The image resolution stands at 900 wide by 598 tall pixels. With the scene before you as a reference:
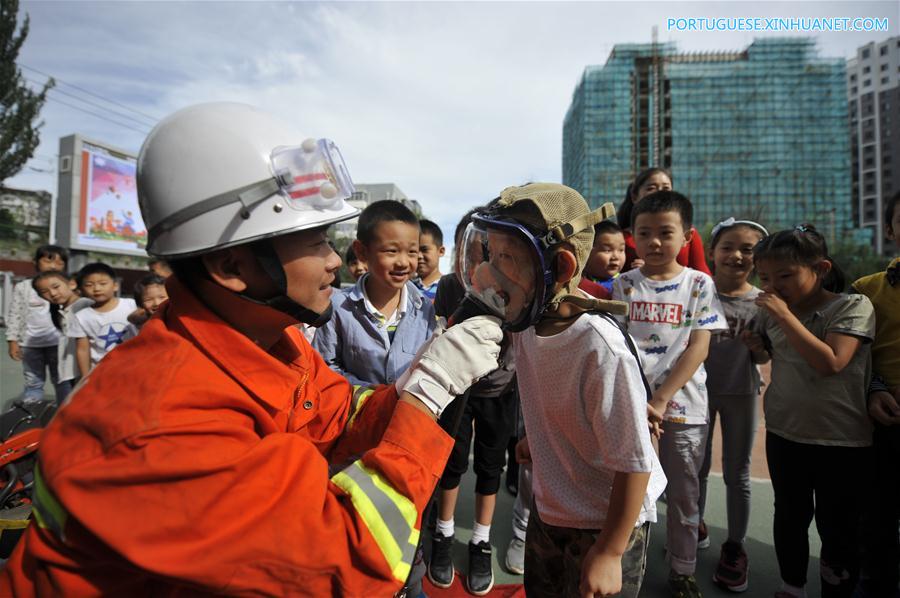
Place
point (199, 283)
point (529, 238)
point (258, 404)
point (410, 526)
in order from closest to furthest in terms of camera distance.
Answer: point (410, 526) → point (258, 404) → point (199, 283) → point (529, 238)

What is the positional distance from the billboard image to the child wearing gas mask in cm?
1846

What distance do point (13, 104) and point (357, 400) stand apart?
3052cm

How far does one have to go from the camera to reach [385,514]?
110cm

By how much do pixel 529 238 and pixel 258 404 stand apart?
928mm

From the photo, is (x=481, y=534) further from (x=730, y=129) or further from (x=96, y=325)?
(x=730, y=129)

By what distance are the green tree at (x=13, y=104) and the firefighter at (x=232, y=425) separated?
1167 inches

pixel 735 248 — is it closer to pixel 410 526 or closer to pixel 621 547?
pixel 621 547

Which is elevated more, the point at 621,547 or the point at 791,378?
the point at 791,378

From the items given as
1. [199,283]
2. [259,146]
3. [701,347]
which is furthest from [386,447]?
[701,347]

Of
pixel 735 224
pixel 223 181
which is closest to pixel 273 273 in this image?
pixel 223 181

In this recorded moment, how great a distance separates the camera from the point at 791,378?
2.79m

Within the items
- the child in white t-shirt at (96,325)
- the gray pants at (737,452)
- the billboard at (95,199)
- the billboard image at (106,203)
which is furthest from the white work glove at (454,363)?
the billboard image at (106,203)

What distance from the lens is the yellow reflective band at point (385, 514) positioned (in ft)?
3.55

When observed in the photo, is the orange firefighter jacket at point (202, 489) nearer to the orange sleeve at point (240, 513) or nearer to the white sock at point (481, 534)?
the orange sleeve at point (240, 513)
